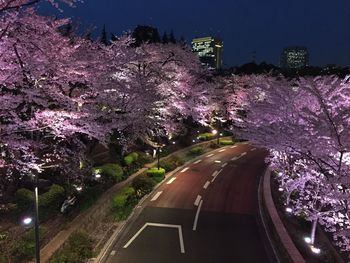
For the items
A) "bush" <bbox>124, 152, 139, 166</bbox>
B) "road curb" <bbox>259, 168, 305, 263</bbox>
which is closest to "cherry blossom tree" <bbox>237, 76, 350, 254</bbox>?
"road curb" <bbox>259, 168, 305, 263</bbox>

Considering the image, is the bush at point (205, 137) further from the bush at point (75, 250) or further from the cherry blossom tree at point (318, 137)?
the bush at point (75, 250)

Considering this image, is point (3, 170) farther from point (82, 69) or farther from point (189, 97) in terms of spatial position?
point (189, 97)

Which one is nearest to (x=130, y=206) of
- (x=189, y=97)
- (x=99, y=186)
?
(x=99, y=186)

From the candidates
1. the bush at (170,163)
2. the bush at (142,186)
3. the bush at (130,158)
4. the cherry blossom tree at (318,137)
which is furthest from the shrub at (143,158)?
the cherry blossom tree at (318,137)

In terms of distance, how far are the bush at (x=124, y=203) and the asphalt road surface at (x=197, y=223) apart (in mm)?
588

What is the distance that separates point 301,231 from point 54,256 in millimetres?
11842

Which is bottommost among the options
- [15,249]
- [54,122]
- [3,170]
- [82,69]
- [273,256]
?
[273,256]

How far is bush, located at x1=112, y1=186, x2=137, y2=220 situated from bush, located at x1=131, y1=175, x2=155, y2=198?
865 millimetres

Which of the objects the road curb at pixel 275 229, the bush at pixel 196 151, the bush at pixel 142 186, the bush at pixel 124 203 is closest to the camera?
the road curb at pixel 275 229

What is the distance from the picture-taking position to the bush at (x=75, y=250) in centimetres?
1352

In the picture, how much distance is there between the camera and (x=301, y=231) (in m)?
18.6

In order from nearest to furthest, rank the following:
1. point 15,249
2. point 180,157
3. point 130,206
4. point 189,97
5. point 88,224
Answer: point 15,249 < point 88,224 < point 130,206 < point 180,157 < point 189,97

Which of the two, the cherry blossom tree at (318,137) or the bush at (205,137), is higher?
the cherry blossom tree at (318,137)

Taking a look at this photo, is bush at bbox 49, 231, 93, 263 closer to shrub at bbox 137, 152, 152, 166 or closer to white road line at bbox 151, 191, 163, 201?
white road line at bbox 151, 191, 163, 201
